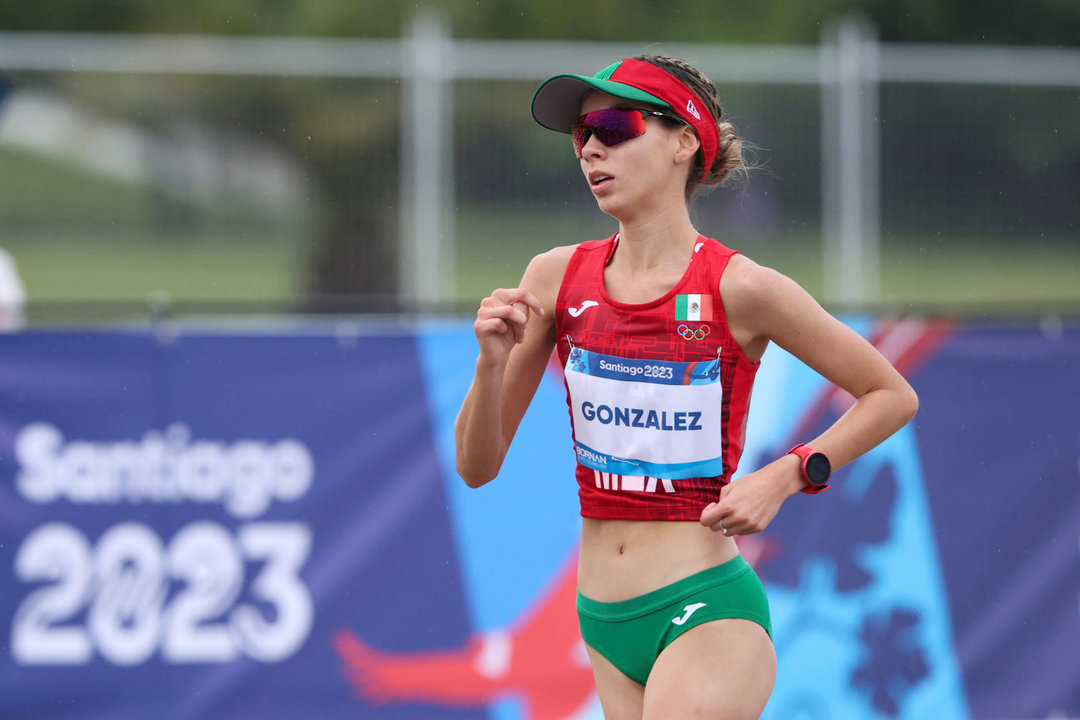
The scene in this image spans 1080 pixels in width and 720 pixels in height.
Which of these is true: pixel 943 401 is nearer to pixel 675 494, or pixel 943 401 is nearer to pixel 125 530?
pixel 675 494

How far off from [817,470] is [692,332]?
44cm

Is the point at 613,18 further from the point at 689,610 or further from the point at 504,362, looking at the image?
the point at 689,610

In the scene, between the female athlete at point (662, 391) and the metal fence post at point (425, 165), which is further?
the metal fence post at point (425, 165)

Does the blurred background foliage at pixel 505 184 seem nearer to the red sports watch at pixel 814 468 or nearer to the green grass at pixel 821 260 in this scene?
the green grass at pixel 821 260

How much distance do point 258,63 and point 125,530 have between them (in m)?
4.85

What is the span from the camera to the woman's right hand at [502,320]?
114 inches

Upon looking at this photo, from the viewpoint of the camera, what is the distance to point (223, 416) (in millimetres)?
5266

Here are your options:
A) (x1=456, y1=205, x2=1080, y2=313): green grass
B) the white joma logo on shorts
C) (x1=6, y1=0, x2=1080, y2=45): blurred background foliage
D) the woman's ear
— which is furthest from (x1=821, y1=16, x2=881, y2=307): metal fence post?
(x1=6, y1=0, x2=1080, y2=45): blurred background foliage

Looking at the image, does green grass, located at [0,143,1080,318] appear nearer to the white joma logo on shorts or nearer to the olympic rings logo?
the olympic rings logo

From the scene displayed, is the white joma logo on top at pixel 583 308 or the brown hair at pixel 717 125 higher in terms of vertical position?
the brown hair at pixel 717 125

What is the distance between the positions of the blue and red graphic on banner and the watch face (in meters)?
2.46

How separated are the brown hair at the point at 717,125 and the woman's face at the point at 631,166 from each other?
13cm

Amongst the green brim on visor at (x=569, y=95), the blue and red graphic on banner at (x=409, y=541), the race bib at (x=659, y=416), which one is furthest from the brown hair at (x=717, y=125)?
the blue and red graphic on banner at (x=409, y=541)

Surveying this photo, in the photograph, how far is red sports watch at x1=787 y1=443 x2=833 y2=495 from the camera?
293 centimetres
